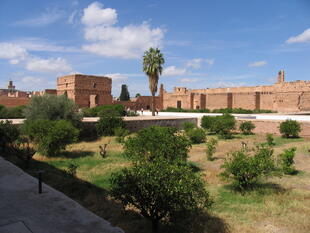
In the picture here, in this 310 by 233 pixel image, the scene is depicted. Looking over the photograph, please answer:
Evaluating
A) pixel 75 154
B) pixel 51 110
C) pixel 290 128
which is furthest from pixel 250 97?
pixel 75 154

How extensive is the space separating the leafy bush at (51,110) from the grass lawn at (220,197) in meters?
4.06

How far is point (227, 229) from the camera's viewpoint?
492 centimetres

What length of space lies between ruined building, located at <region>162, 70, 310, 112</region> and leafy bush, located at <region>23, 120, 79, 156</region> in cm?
2356

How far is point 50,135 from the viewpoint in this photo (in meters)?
11.1

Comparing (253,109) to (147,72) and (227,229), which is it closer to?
(147,72)

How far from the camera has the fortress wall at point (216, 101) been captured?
1344 inches

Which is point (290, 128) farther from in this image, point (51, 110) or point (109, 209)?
point (51, 110)

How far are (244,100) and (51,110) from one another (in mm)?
23666

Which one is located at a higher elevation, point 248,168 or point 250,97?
point 250,97

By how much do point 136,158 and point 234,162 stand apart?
2.88 metres

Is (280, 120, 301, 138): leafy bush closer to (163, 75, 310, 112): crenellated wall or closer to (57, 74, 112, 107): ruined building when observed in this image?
(163, 75, 310, 112): crenellated wall

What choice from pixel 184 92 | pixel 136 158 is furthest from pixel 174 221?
pixel 184 92

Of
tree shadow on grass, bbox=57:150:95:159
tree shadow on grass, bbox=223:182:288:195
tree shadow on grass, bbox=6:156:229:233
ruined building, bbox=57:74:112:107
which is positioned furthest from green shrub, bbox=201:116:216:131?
ruined building, bbox=57:74:112:107

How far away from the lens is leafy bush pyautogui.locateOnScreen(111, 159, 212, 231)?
4.41m
